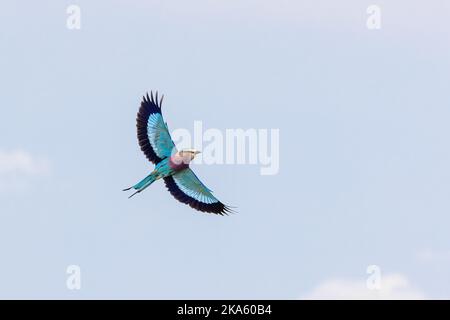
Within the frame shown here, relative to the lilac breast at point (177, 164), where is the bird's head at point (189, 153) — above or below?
above

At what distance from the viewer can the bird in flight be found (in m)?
39.3

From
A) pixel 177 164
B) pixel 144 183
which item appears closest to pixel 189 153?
pixel 177 164

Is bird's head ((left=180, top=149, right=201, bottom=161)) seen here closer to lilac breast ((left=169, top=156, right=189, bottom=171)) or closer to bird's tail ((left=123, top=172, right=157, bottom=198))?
lilac breast ((left=169, top=156, right=189, bottom=171))

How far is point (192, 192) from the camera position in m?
40.8

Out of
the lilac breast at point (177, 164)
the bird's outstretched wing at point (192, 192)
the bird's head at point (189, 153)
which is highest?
the bird's head at point (189, 153)

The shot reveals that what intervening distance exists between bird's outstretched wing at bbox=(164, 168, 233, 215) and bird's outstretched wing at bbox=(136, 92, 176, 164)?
92cm

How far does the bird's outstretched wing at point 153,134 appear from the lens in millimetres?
39719

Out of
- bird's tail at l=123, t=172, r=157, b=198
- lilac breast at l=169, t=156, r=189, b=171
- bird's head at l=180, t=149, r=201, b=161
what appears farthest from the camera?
lilac breast at l=169, t=156, r=189, b=171

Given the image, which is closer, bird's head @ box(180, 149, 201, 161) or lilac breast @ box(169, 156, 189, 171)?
bird's head @ box(180, 149, 201, 161)

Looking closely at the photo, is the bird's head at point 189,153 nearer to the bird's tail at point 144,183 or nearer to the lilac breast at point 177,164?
the lilac breast at point 177,164

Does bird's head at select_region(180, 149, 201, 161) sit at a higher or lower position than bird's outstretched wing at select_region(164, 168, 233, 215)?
higher
